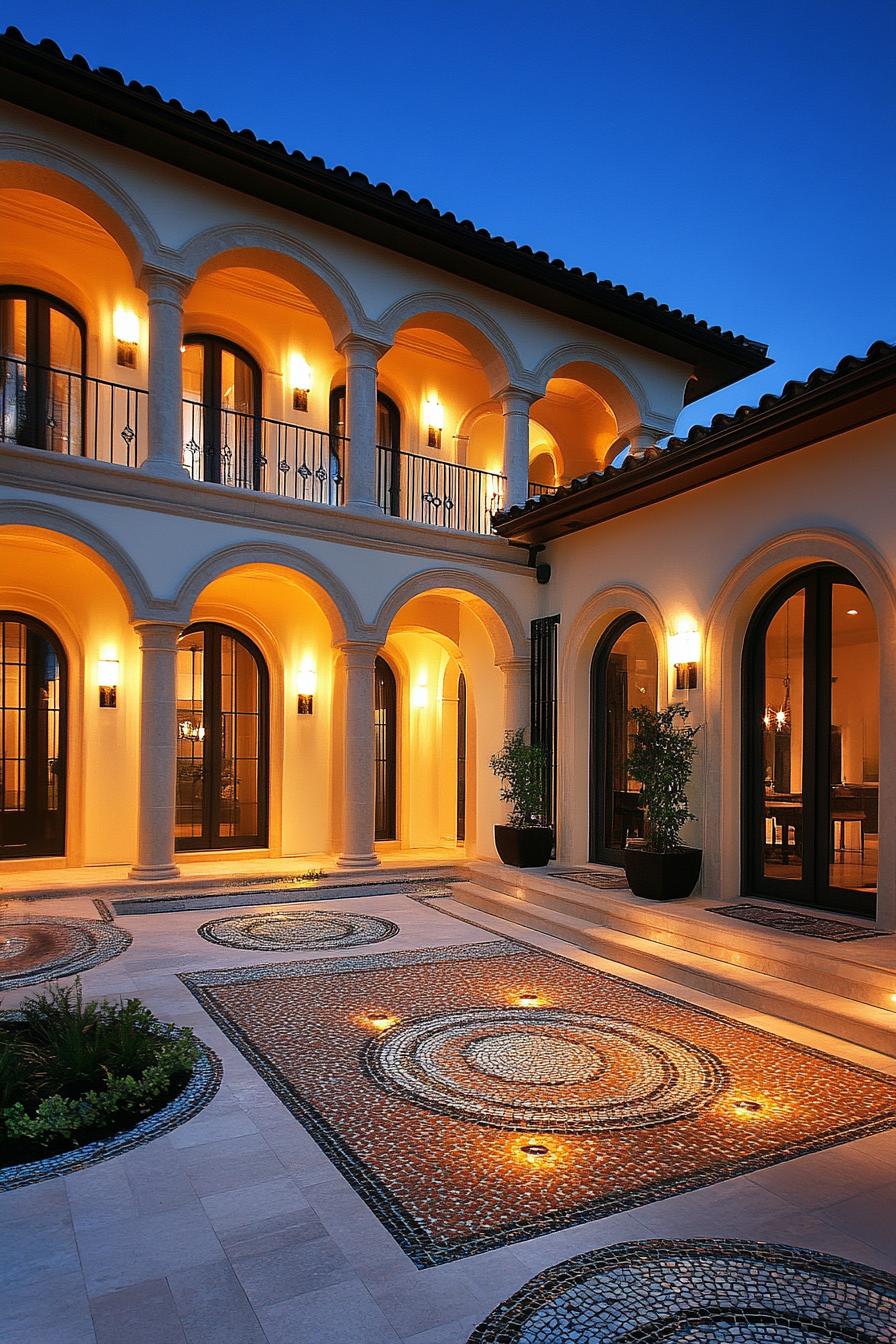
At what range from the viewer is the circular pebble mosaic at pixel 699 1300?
2.64 meters

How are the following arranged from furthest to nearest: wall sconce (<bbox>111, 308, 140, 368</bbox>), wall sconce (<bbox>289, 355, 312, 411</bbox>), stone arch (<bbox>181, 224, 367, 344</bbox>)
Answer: wall sconce (<bbox>289, 355, 312, 411</bbox>) → wall sconce (<bbox>111, 308, 140, 368</bbox>) → stone arch (<bbox>181, 224, 367, 344</bbox>)

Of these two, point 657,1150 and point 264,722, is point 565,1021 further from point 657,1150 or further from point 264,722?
point 264,722

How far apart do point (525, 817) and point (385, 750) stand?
422 centimetres

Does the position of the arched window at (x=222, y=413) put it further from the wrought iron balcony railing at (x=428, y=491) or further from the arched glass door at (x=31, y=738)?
the arched glass door at (x=31, y=738)

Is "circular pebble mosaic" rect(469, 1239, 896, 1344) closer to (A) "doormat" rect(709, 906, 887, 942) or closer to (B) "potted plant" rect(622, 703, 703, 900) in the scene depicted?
(A) "doormat" rect(709, 906, 887, 942)

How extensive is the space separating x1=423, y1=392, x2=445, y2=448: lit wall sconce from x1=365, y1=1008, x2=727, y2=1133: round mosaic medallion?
32.0 feet

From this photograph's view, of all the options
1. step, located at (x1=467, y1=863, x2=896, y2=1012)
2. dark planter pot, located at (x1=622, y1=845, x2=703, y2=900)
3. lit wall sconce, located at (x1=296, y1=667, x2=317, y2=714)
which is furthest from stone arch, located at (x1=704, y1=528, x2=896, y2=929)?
lit wall sconce, located at (x1=296, y1=667, x2=317, y2=714)

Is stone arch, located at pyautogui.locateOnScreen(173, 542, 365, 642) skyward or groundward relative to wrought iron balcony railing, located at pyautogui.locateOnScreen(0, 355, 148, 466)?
groundward

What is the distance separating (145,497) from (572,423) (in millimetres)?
8204

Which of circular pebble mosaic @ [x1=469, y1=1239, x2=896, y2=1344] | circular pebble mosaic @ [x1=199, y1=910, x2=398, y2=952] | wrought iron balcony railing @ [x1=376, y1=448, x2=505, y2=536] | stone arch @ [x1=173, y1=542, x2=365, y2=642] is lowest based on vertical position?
circular pebble mosaic @ [x1=199, y1=910, x2=398, y2=952]

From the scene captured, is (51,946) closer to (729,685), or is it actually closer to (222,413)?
(729,685)

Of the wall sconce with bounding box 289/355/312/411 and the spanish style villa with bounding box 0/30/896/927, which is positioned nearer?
the spanish style villa with bounding box 0/30/896/927

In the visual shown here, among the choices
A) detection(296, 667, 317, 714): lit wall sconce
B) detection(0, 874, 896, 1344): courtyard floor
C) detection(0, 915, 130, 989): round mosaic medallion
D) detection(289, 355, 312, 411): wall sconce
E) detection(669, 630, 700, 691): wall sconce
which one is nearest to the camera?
detection(0, 874, 896, 1344): courtyard floor

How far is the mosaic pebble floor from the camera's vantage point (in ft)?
11.4
